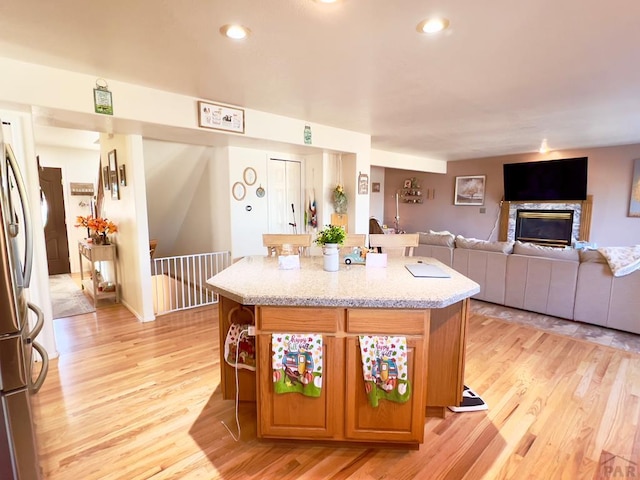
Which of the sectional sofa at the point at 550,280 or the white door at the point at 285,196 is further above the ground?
the white door at the point at 285,196

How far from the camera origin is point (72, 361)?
2896 millimetres

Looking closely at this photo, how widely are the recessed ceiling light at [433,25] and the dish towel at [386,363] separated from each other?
175 cm

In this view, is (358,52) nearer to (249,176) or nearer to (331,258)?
(331,258)

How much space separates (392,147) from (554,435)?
4.77 metres

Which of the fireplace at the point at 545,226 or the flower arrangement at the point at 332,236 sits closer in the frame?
the flower arrangement at the point at 332,236

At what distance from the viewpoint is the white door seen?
489cm

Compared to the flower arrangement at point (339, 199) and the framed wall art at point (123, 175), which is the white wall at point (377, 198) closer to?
the flower arrangement at point (339, 199)

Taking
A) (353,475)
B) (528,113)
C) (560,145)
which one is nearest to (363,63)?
(528,113)

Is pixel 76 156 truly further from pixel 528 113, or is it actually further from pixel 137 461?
pixel 528 113

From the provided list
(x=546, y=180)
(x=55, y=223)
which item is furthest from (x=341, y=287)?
(x=55, y=223)

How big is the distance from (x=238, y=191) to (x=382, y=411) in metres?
3.43

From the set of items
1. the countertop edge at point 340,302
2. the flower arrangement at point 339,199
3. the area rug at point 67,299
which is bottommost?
the area rug at point 67,299

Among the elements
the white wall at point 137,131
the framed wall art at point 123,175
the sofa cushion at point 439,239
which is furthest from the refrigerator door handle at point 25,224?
the sofa cushion at point 439,239

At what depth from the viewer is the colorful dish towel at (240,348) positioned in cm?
205
